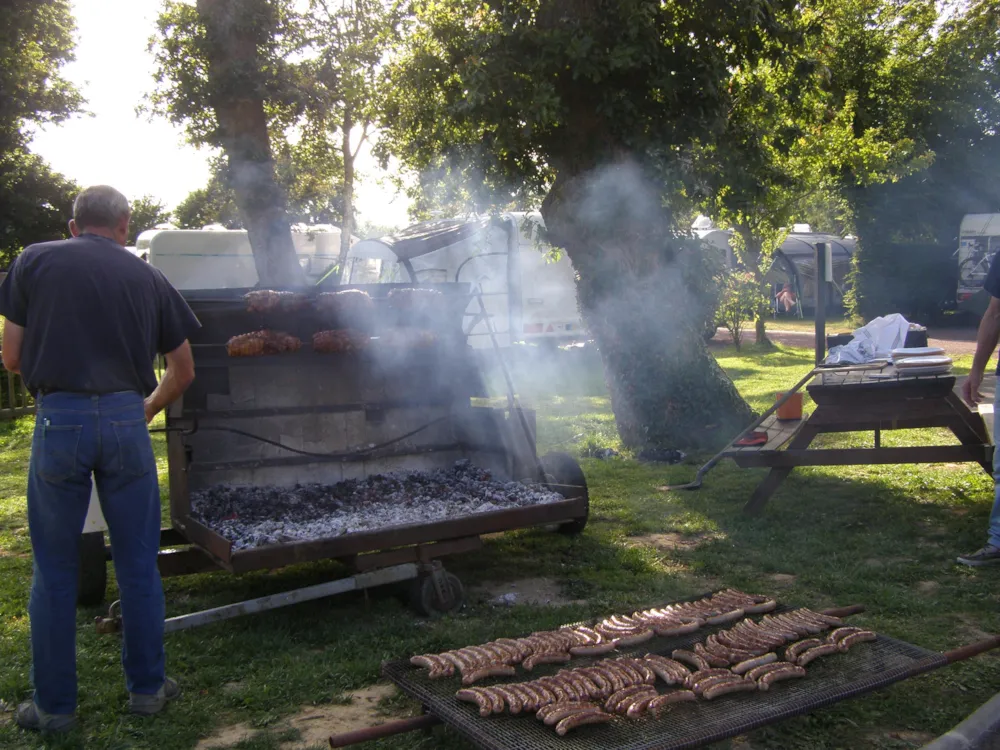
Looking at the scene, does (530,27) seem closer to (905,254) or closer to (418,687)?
(418,687)

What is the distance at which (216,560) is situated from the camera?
4.76 metres

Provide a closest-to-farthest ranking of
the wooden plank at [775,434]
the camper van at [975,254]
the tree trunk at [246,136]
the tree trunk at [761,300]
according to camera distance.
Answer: the wooden plank at [775,434] → the tree trunk at [246,136] → the tree trunk at [761,300] → the camper van at [975,254]

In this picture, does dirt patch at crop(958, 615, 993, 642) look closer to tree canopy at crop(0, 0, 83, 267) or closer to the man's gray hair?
the man's gray hair

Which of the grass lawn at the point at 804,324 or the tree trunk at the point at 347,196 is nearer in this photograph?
the tree trunk at the point at 347,196

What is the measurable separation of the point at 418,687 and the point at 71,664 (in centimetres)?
→ 142

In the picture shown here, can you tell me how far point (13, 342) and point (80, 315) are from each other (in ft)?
1.09

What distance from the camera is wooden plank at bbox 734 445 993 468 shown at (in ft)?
20.0

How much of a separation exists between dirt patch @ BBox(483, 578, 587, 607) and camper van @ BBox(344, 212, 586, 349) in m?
8.28

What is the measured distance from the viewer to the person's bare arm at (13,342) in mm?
3607

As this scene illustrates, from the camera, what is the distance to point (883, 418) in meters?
6.17

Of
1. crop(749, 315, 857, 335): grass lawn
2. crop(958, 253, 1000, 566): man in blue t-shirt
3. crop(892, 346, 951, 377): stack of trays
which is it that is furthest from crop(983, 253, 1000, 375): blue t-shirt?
crop(749, 315, 857, 335): grass lawn

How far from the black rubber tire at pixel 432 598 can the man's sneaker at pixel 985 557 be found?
2.98 meters

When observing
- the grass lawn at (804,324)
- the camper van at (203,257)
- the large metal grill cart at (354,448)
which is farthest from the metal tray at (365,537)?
the grass lawn at (804,324)

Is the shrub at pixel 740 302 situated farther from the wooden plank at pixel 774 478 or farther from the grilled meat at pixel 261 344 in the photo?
the grilled meat at pixel 261 344
